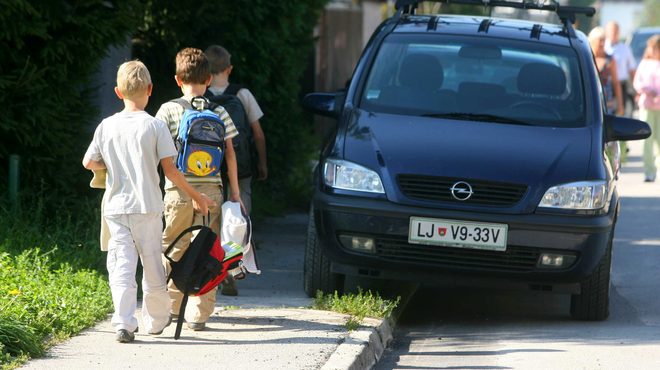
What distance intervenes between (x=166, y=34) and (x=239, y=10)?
747mm

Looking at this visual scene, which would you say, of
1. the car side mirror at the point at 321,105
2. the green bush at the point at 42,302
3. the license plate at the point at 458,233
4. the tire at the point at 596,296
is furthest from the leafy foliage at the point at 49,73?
the tire at the point at 596,296

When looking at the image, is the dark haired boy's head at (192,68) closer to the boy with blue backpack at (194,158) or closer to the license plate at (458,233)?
the boy with blue backpack at (194,158)

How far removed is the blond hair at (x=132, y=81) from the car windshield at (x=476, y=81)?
6.08 ft

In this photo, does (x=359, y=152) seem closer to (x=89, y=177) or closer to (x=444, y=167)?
(x=444, y=167)

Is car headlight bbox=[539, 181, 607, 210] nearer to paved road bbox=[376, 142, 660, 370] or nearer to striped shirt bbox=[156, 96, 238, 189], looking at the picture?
paved road bbox=[376, 142, 660, 370]

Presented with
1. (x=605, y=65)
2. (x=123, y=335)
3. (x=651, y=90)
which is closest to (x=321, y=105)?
(x=123, y=335)

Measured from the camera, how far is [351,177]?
16.8ft

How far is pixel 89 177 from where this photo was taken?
6723 millimetres

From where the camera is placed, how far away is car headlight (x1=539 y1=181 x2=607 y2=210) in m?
4.95

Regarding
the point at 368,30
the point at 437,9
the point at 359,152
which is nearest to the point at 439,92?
the point at 359,152

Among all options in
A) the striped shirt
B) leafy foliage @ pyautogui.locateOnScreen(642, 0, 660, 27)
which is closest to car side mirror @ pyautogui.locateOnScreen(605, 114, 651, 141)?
the striped shirt

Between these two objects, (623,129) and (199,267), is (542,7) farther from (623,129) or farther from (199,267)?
(199,267)

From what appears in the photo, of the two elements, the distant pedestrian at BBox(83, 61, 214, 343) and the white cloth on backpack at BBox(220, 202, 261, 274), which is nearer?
the distant pedestrian at BBox(83, 61, 214, 343)

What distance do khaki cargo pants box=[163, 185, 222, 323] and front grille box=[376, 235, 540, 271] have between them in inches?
42.4
